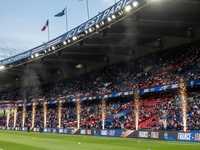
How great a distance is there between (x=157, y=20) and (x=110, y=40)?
442 inches

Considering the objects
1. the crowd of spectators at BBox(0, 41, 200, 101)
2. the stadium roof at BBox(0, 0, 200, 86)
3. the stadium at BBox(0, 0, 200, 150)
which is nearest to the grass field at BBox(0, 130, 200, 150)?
the stadium at BBox(0, 0, 200, 150)

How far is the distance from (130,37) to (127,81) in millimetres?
8310

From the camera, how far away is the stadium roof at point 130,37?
29594 mm

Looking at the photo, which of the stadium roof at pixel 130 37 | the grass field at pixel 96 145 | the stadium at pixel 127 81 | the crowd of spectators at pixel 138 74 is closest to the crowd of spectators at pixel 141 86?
the crowd of spectators at pixel 138 74

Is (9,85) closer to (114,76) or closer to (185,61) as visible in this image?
(114,76)

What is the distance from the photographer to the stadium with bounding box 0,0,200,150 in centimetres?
2425

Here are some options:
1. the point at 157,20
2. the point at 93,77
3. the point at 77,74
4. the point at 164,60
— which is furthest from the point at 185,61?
the point at 77,74

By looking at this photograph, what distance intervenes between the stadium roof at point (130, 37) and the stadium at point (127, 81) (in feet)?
0.42

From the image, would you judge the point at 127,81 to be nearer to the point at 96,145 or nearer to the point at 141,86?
the point at 141,86

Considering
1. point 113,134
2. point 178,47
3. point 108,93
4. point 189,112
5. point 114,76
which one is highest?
point 178,47

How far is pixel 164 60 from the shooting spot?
4112 centimetres

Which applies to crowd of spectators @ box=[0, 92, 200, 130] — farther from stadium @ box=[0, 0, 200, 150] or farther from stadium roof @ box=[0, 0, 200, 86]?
stadium roof @ box=[0, 0, 200, 86]

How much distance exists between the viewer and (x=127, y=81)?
144ft

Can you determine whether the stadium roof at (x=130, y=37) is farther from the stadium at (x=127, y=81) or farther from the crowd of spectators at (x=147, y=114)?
the crowd of spectators at (x=147, y=114)
